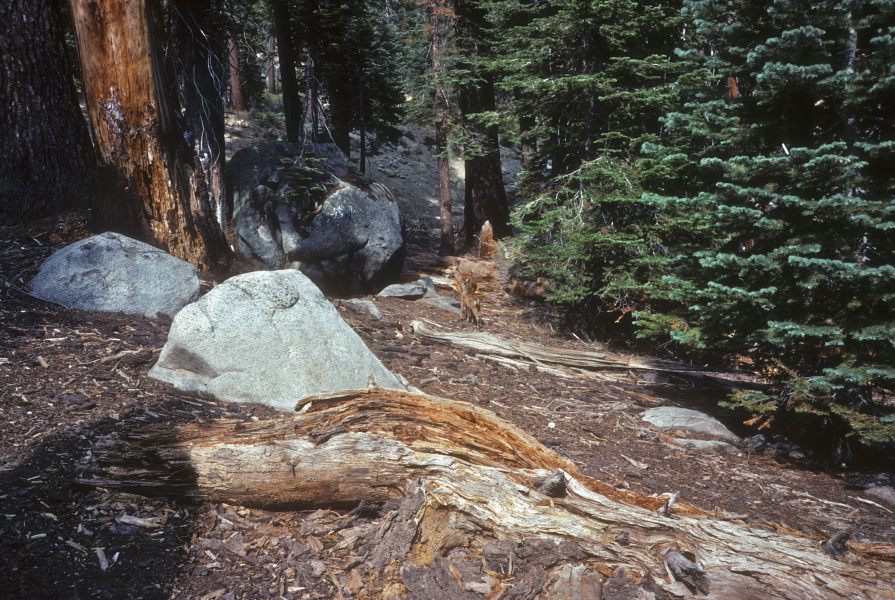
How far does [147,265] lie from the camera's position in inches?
225

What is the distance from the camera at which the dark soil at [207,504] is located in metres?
2.81

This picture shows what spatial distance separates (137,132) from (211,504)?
180 inches

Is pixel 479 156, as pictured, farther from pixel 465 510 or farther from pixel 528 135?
pixel 465 510

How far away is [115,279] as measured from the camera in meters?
5.57

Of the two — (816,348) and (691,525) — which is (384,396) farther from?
(816,348)

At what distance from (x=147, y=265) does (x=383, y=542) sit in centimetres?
402

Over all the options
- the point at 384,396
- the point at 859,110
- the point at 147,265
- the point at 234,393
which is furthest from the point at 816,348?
the point at 147,265

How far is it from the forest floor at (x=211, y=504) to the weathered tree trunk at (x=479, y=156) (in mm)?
6505

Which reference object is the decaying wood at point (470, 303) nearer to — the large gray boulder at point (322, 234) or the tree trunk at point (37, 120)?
the large gray boulder at point (322, 234)

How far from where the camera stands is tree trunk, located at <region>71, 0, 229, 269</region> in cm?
605

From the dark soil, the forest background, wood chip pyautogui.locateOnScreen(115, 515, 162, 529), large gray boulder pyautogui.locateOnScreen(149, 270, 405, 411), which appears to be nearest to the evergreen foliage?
the forest background

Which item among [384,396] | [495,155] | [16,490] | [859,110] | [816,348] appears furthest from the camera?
[495,155]

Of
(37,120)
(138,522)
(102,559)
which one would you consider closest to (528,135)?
(37,120)

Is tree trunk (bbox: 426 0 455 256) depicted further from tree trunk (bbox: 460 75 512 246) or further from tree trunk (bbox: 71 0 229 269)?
tree trunk (bbox: 71 0 229 269)
